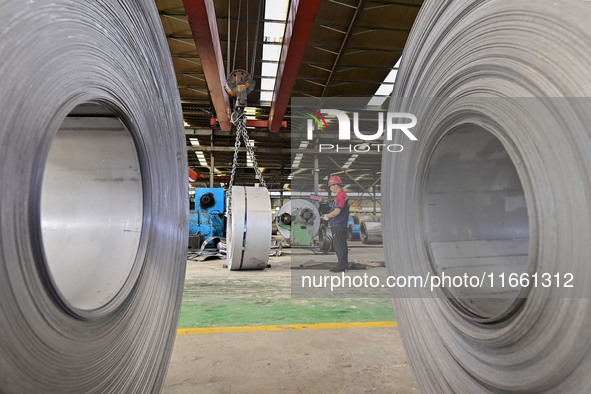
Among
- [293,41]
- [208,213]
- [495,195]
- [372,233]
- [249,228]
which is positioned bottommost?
[372,233]

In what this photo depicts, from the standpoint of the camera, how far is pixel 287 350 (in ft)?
5.80

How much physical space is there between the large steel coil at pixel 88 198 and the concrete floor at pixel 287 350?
1.58 feet

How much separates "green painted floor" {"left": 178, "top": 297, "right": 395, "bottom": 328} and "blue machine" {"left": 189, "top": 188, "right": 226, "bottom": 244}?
4728 mm

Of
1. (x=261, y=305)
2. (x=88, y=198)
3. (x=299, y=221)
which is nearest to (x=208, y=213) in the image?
(x=299, y=221)

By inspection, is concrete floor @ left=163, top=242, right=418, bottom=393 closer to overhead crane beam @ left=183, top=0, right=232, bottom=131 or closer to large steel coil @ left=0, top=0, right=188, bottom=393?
large steel coil @ left=0, top=0, right=188, bottom=393

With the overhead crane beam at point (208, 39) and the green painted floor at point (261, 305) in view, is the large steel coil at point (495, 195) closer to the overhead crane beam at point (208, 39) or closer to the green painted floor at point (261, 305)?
the green painted floor at point (261, 305)

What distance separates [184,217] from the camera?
4.28 ft

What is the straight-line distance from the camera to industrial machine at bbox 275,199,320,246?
21.6ft

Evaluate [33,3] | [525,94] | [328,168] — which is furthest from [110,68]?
[328,168]

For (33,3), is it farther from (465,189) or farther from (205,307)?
(205,307)

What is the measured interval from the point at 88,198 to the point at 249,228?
343 centimetres

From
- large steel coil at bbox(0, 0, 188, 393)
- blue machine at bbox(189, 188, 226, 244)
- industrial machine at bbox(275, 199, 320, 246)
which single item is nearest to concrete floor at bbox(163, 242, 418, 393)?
large steel coil at bbox(0, 0, 188, 393)

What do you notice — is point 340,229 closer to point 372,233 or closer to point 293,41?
point 293,41

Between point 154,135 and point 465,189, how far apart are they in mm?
899
